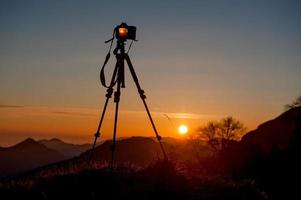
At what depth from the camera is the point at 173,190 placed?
28.7ft

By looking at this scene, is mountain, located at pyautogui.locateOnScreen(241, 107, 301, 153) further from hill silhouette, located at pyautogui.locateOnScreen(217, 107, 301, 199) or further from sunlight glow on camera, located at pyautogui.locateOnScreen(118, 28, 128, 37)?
sunlight glow on camera, located at pyautogui.locateOnScreen(118, 28, 128, 37)

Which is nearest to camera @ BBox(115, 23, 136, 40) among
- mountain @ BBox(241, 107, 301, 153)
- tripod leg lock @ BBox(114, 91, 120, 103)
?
tripod leg lock @ BBox(114, 91, 120, 103)

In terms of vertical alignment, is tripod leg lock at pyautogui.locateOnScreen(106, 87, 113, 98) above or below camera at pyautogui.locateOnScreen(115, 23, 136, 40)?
below

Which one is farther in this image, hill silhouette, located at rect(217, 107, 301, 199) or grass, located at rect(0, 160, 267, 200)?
hill silhouette, located at rect(217, 107, 301, 199)

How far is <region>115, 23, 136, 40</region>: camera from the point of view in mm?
10516

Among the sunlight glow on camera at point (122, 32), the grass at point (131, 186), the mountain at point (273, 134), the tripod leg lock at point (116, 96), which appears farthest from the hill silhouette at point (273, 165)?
the mountain at point (273, 134)

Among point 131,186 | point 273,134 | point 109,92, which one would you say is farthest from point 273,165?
point 273,134

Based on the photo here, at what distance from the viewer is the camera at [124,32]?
10516mm

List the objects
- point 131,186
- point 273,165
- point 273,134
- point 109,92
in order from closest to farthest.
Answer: point 131,186
point 109,92
point 273,165
point 273,134

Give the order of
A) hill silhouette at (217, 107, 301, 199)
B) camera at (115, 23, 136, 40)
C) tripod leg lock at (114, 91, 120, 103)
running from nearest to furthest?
1. tripod leg lock at (114, 91, 120, 103)
2. camera at (115, 23, 136, 40)
3. hill silhouette at (217, 107, 301, 199)

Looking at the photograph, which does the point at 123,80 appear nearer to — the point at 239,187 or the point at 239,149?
the point at 239,187

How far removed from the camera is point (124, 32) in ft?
34.5

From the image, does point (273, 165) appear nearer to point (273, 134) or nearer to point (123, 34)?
point (123, 34)

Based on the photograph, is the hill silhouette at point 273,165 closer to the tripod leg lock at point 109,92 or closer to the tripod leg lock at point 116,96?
the tripod leg lock at point 116,96
